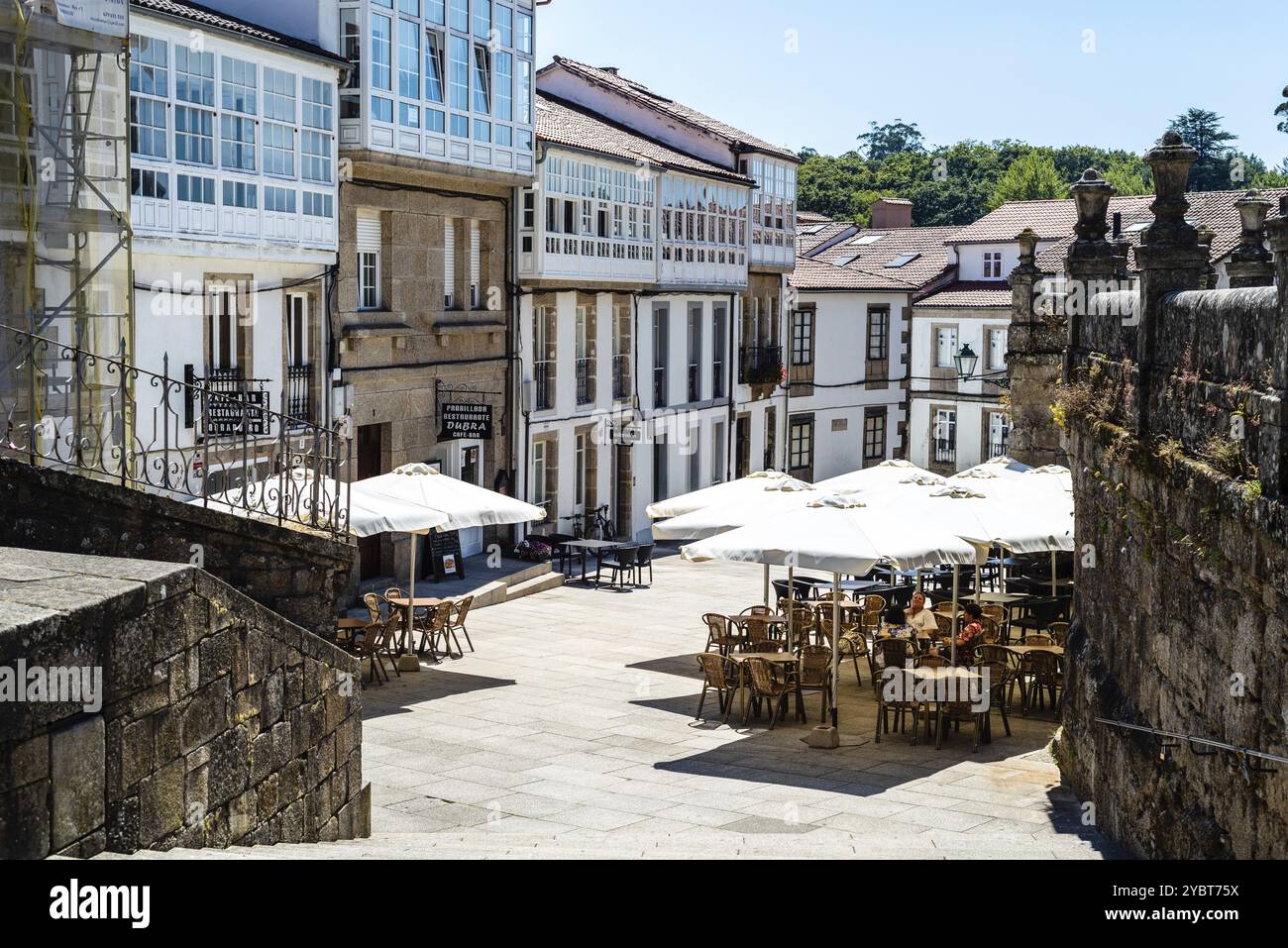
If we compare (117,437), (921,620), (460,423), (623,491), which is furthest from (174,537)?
(623,491)

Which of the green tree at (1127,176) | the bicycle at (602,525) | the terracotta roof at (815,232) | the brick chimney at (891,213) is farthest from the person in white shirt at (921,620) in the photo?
the green tree at (1127,176)

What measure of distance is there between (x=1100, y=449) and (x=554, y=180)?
19516mm

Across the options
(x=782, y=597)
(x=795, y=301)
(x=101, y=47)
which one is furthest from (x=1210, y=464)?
(x=795, y=301)

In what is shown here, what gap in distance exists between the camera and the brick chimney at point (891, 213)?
57688 millimetres

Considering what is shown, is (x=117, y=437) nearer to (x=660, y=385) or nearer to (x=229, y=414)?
(x=229, y=414)

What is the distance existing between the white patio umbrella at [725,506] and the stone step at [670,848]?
18.2 ft

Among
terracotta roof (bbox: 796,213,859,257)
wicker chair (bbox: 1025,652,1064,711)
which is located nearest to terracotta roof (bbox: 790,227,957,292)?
terracotta roof (bbox: 796,213,859,257)

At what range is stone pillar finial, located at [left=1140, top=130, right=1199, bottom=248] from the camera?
9172 millimetres

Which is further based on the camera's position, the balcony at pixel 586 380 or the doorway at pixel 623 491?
the doorway at pixel 623 491

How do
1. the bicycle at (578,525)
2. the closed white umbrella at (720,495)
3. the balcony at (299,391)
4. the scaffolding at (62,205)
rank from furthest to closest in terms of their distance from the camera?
1. the bicycle at (578,525)
2. the balcony at (299,391)
3. the closed white umbrella at (720,495)
4. the scaffolding at (62,205)

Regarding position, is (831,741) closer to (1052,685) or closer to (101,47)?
(1052,685)

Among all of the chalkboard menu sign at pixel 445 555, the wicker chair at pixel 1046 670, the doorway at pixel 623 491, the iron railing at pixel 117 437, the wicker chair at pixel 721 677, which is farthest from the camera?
the doorway at pixel 623 491

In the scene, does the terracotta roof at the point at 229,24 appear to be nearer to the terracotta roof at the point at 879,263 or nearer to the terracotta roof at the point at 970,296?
the terracotta roof at the point at 879,263
